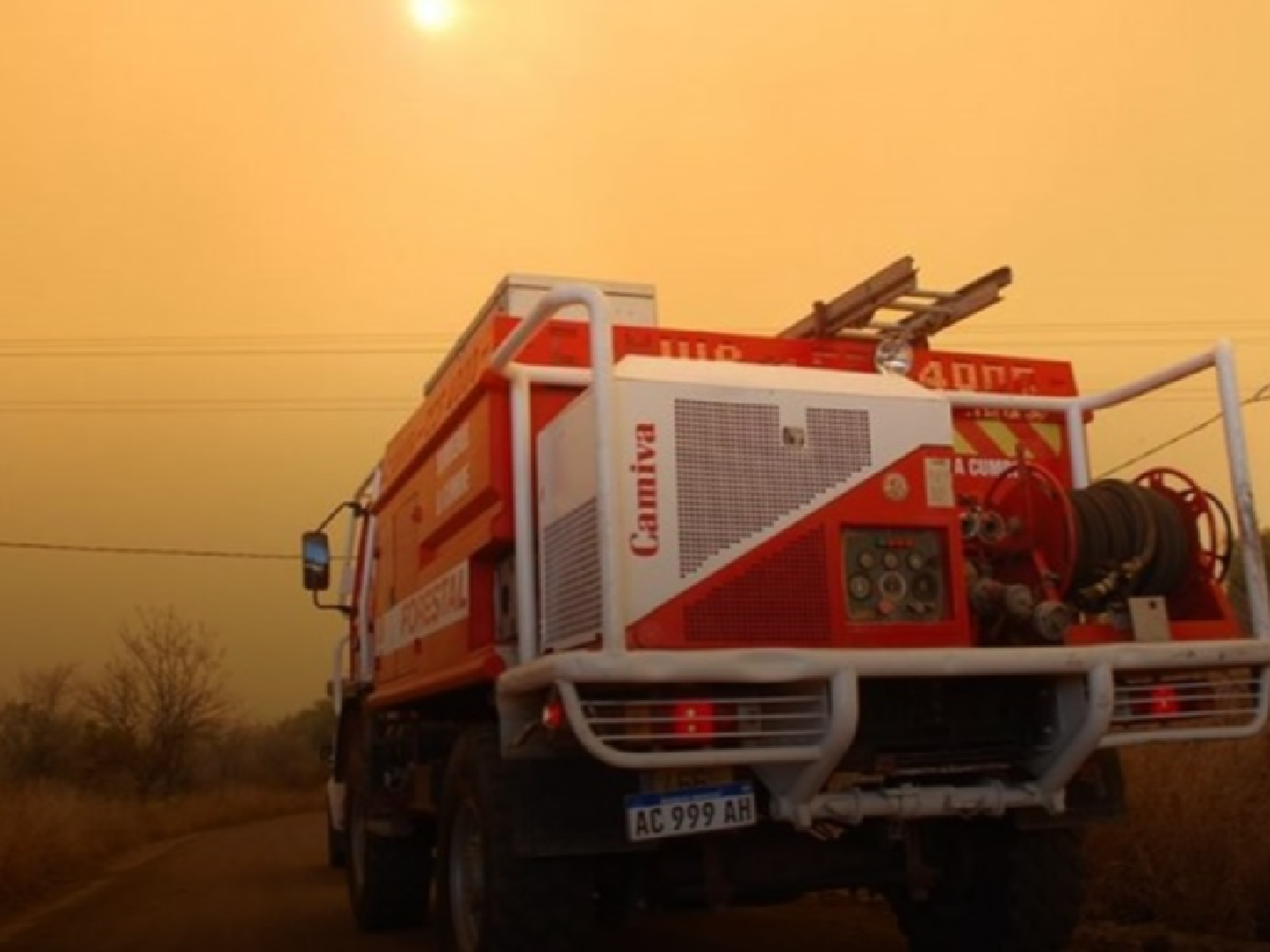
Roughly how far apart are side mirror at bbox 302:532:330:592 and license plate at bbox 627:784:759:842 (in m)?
6.39

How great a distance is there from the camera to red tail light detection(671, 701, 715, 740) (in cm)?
444

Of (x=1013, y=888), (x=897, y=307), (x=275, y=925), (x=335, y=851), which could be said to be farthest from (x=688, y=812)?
(x=335, y=851)

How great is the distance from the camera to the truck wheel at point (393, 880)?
8.70m

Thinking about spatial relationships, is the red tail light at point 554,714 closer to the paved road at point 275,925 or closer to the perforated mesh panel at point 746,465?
the perforated mesh panel at point 746,465

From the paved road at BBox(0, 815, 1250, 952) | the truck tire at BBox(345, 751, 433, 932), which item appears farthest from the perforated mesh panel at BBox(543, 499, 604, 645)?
the truck tire at BBox(345, 751, 433, 932)

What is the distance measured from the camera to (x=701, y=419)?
4.99 meters

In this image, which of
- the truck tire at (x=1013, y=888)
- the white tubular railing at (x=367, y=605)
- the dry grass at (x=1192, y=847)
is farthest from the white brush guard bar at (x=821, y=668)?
the white tubular railing at (x=367, y=605)

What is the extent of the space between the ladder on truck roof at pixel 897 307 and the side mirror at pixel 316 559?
4758 mm

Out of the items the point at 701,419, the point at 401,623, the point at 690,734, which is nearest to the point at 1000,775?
the point at 690,734

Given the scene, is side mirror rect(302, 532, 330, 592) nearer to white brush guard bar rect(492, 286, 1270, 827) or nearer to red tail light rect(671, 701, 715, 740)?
white brush guard bar rect(492, 286, 1270, 827)

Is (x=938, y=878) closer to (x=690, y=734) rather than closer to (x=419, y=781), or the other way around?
(x=690, y=734)

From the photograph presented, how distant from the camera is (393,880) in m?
8.70

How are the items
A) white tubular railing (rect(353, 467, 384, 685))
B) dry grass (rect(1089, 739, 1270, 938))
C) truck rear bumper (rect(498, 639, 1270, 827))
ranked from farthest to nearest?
white tubular railing (rect(353, 467, 384, 685))
dry grass (rect(1089, 739, 1270, 938))
truck rear bumper (rect(498, 639, 1270, 827))

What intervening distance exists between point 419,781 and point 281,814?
3616 centimetres
